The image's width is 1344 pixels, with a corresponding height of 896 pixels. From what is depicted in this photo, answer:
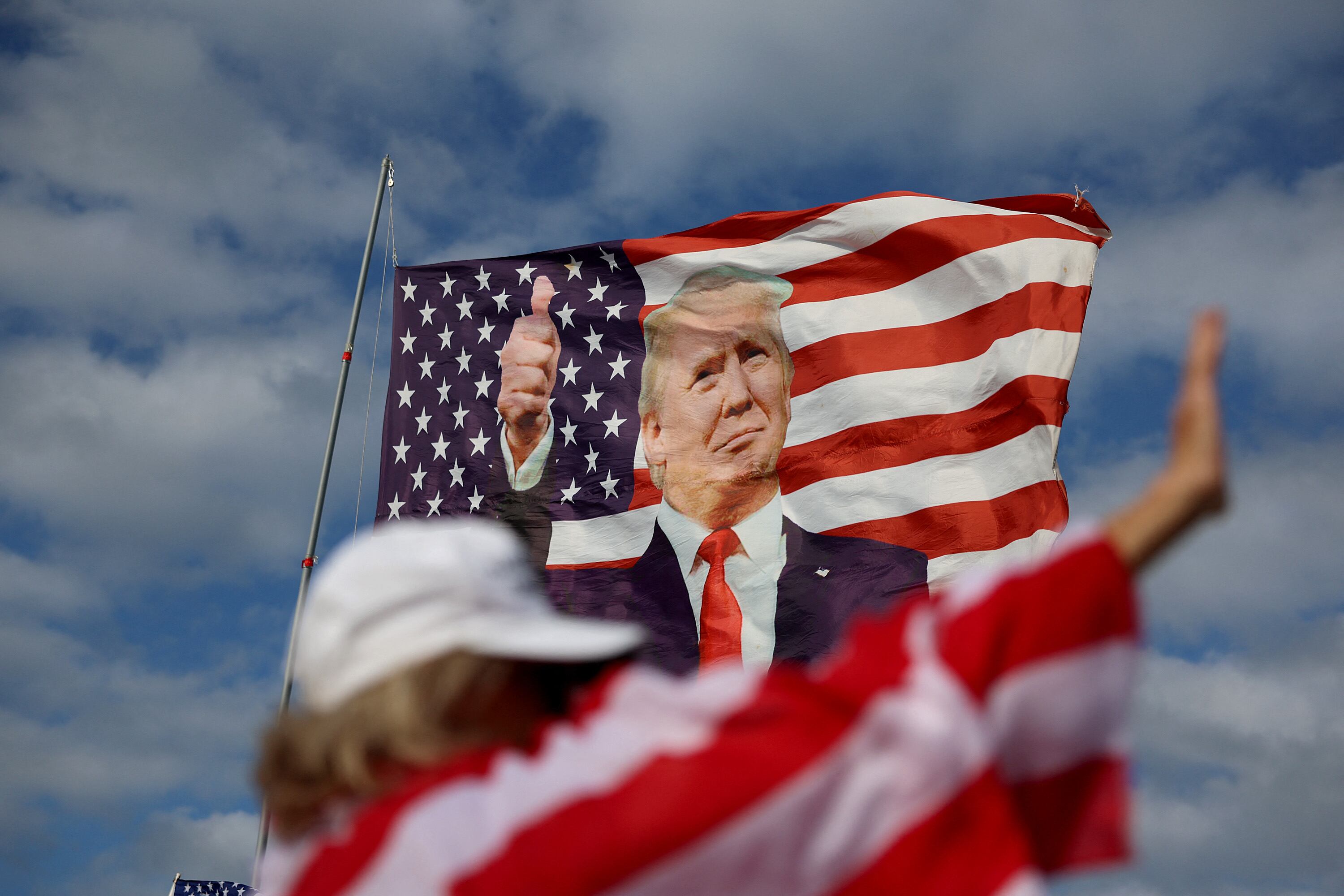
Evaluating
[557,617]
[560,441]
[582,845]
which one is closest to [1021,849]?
[582,845]

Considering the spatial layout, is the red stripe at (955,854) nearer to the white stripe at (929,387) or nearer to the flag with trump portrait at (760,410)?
the flag with trump portrait at (760,410)

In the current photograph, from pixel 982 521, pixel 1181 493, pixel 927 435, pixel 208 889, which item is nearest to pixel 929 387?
pixel 927 435

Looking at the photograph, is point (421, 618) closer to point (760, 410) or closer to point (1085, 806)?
point (1085, 806)

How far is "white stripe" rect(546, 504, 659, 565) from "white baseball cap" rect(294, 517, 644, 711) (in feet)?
29.3

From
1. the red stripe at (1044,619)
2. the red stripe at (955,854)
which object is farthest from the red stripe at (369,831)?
the red stripe at (1044,619)

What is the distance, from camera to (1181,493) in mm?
1633

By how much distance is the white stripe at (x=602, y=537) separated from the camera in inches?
428

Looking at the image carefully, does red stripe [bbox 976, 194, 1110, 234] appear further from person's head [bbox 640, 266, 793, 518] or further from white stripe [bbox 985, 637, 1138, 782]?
white stripe [bbox 985, 637, 1138, 782]

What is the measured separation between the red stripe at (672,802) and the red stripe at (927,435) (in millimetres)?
8931

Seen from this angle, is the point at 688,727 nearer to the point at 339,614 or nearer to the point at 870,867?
the point at 870,867

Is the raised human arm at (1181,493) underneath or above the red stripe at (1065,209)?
underneath

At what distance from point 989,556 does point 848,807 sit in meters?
8.82

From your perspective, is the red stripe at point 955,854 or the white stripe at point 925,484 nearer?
the red stripe at point 955,854

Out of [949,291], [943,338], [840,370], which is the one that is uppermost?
[949,291]
